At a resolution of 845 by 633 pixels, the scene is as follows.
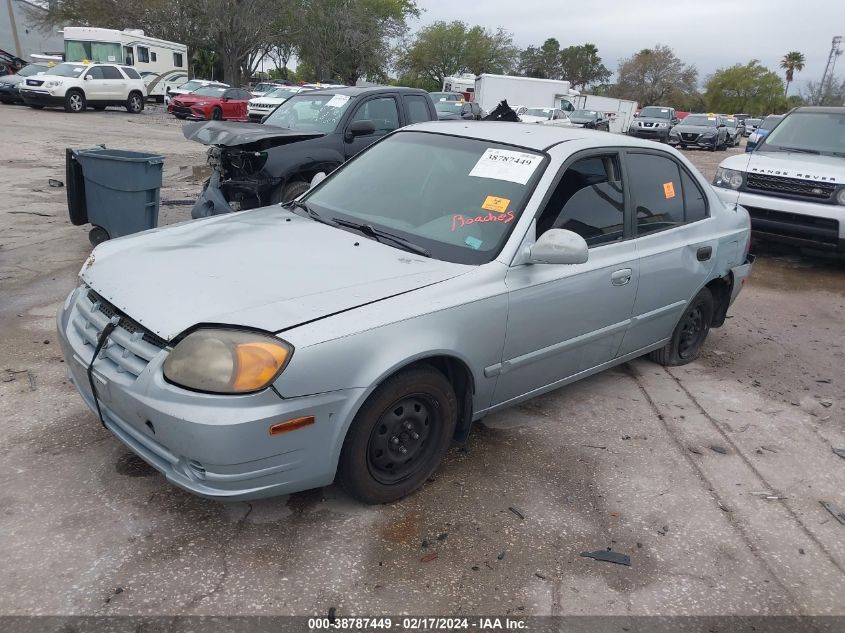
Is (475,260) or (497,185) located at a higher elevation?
(497,185)

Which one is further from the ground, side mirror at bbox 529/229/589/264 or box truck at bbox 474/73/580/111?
box truck at bbox 474/73/580/111

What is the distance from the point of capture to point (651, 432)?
388cm

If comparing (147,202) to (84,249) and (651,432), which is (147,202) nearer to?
(84,249)

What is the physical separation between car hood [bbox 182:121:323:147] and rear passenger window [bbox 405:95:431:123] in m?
1.47

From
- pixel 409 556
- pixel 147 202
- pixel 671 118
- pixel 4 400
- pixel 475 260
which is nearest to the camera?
pixel 409 556

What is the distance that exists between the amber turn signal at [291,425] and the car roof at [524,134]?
1.96 meters

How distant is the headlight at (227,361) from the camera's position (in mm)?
2379

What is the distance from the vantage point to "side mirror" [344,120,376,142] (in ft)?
23.9

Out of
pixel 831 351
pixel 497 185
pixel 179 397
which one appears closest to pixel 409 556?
pixel 179 397

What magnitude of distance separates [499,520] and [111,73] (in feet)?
85.5

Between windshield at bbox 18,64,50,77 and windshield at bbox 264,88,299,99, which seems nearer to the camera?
windshield at bbox 264,88,299,99

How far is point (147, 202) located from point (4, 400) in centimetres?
317

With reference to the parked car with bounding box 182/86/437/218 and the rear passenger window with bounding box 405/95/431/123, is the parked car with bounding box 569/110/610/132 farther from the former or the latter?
the parked car with bounding box 182/86/437/218

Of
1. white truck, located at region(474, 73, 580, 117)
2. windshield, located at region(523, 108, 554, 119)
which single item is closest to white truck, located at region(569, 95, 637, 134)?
white truck, located at region(474, 73, 580, 117)
